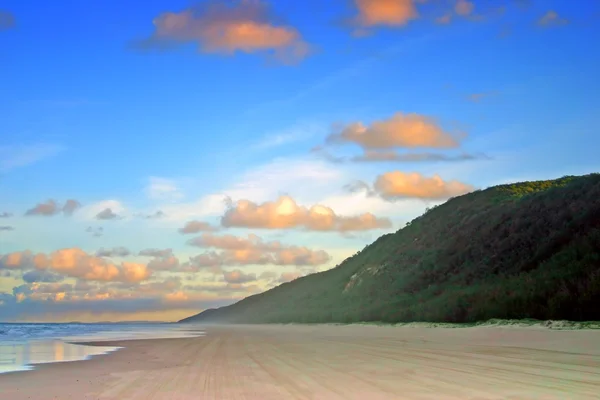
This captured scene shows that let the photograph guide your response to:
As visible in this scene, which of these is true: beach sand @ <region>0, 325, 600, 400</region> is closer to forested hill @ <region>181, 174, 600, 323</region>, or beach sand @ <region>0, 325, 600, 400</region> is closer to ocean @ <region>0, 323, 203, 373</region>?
ocean @ <region>0, 323, 203, 373</region>

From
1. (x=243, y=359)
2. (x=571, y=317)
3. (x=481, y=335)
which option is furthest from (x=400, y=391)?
(x=571, y=317)

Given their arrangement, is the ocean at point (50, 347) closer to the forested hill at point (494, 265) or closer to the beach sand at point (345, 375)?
the beach sand at point (345, 375)

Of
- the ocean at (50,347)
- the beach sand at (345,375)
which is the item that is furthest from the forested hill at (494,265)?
the ocean at (50,347)

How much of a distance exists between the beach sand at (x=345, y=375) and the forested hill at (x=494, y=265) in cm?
1182

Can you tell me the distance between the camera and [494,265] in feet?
156

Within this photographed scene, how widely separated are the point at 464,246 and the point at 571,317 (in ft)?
102

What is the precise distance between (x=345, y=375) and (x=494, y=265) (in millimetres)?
37280

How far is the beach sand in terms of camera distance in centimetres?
1030

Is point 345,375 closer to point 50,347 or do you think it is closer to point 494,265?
point 50,347

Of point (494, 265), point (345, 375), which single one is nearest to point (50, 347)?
point (345, 375)

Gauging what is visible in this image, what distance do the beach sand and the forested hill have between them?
11.8 meters

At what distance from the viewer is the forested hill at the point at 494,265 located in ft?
102

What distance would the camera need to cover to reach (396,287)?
2502 inches

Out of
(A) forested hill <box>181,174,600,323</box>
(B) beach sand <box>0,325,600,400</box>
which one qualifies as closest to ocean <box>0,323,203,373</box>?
(B) beach sand <box>0,325,600,400</box>
